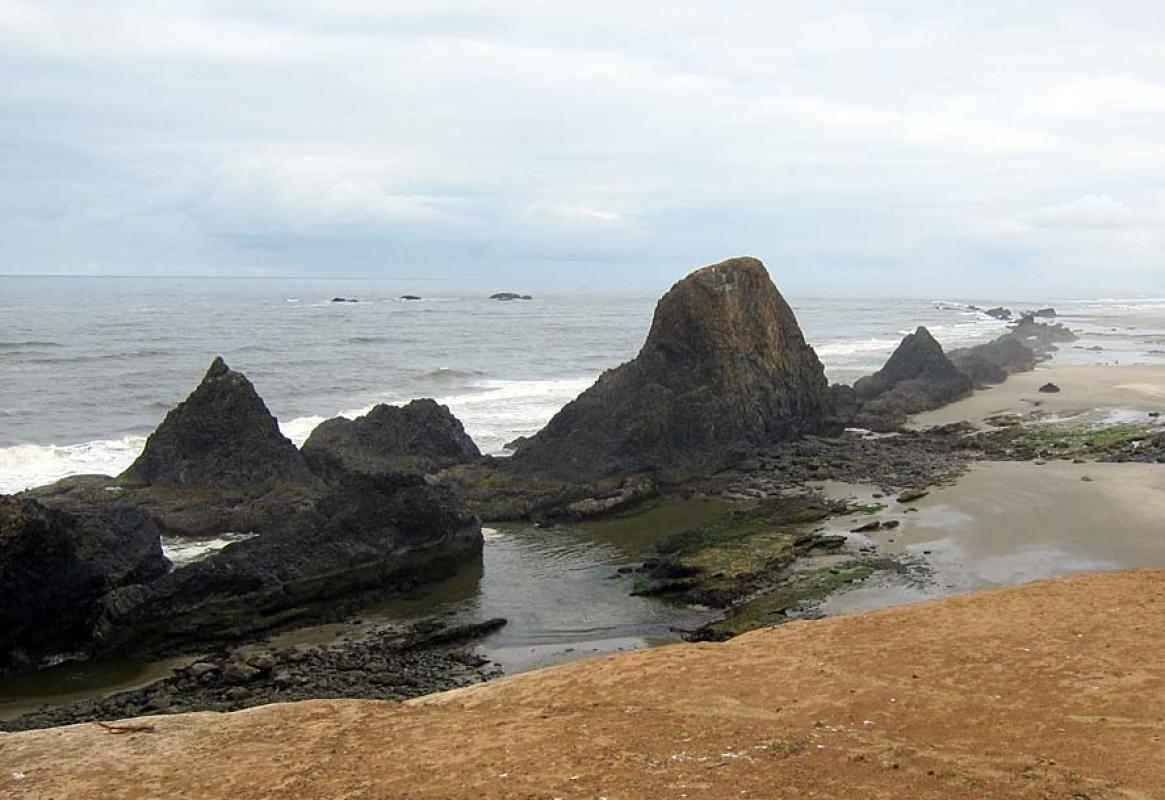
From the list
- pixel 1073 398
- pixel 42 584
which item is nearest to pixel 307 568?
pixel 42 584

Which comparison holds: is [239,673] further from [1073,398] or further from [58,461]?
[1073,398]

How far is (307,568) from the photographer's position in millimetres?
20188

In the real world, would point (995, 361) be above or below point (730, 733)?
above

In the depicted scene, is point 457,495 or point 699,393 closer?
point 457,495

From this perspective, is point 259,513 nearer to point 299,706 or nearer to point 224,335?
point 299,706

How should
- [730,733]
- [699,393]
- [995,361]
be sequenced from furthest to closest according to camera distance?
[995,361]
[699,393]
[730,733]

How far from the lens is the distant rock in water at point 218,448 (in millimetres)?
27109

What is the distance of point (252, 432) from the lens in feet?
91.0

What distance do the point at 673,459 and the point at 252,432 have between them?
12.1 metres

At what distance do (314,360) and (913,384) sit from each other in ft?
126

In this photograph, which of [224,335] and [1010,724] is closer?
[1010,724]

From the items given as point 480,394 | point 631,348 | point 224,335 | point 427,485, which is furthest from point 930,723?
point 224,335

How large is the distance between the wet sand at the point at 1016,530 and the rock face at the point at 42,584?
13378mm

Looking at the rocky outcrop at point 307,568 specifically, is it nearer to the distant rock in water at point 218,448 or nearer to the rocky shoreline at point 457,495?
the rocky shoreline at point 457,495
